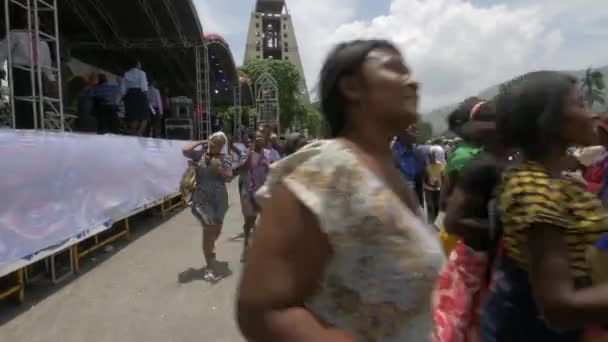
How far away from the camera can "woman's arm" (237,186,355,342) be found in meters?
0.86

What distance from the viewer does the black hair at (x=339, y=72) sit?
102cm

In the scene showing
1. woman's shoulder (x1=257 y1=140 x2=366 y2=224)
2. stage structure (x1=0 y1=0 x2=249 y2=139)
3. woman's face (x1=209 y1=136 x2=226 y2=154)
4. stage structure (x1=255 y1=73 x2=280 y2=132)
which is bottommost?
woman's face (x1=209 y1=136 x2=226 y2=154)

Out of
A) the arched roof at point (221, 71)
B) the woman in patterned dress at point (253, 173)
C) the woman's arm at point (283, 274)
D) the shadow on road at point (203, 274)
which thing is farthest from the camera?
the arched roof at point (221, 71)

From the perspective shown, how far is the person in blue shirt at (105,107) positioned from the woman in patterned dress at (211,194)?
16.3 feet

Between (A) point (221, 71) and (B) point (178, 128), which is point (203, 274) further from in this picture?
(A) point (221, 71)

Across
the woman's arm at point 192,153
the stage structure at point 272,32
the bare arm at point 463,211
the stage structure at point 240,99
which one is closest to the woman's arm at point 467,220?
the bare arm at point 463,211

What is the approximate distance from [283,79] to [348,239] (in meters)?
42.9

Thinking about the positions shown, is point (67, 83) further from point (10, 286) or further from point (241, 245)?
point (10, 286)

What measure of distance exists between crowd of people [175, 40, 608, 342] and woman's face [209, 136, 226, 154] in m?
3.98

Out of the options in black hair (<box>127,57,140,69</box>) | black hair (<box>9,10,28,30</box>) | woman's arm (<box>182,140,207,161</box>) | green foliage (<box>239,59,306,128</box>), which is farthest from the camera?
green foliage (<box>239,59,306,128</box>)

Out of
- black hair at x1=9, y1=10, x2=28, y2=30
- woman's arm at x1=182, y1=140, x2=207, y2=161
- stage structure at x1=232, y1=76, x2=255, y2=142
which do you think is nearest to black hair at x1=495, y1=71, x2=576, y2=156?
woman's arm at x1=182, y1=140, x2=207, y2=161

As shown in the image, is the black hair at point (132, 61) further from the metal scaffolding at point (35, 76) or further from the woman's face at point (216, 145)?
the woman's face at point (216, 145)

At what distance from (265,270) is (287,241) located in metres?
0.07

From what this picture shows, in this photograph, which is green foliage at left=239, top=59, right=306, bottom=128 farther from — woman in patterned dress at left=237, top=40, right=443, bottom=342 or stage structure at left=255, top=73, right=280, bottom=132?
woman in patterned dress at left=237, top=40, right=443, bottom=342
